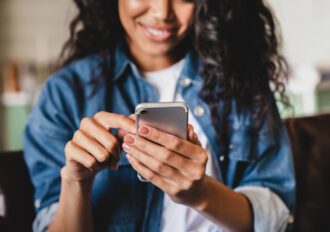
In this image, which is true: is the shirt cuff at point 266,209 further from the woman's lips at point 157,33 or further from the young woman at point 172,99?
the woman's lips at point 157,33

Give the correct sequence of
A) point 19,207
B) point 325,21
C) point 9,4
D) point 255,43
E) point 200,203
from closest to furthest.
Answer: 1. point 200,203
2. point 19,207
3. point 255,43
4. point 325,21
5. point 9,4

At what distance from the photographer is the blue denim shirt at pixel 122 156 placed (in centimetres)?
89

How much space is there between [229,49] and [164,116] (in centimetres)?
43

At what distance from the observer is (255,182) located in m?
0.96

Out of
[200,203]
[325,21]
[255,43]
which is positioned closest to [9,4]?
[325,21]

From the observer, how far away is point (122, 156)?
899mm

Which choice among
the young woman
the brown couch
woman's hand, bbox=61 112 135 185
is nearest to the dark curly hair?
the young woman

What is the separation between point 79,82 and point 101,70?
57 mm

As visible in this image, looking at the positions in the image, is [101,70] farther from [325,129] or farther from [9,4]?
[9,4]

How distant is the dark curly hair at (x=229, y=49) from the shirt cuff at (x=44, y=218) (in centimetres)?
32

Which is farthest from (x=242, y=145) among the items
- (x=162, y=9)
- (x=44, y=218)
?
(x=44, y=218)

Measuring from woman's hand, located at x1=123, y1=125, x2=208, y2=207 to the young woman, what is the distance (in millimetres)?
93

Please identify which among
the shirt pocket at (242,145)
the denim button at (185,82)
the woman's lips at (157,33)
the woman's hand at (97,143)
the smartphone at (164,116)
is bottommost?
the shirt pocket at (242,145)

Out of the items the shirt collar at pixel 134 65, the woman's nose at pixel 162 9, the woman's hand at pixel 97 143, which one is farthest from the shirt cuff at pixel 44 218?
the woman's nose at pixel 162 9
